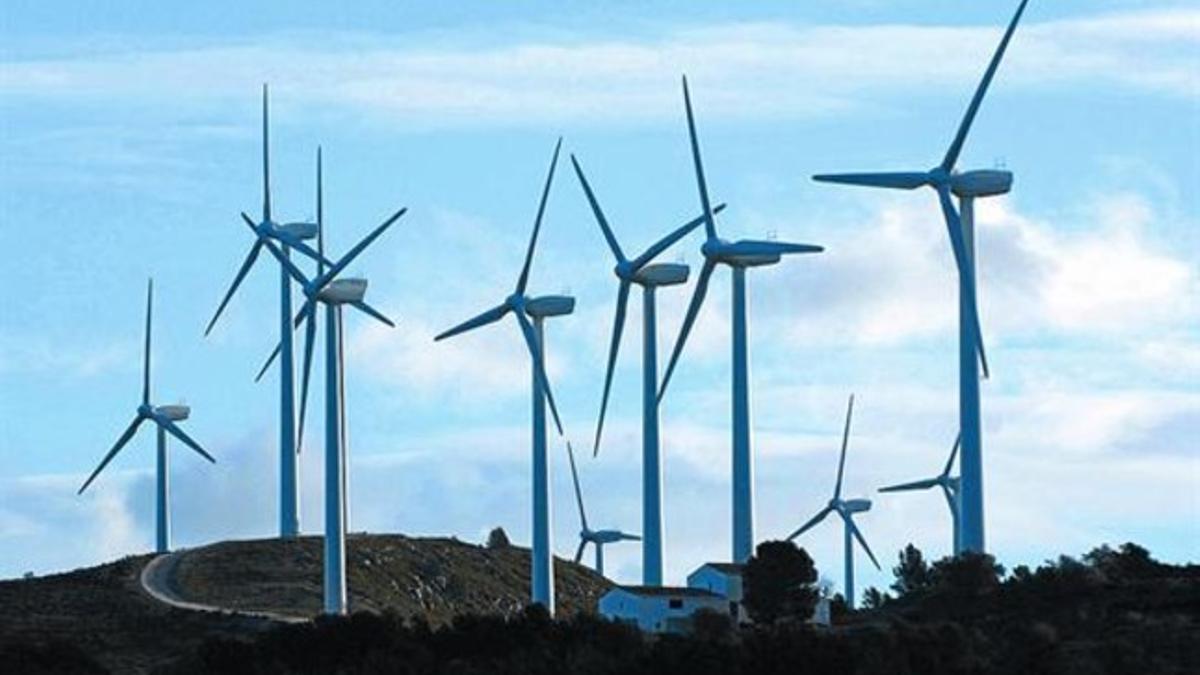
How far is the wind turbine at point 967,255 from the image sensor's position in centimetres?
18325

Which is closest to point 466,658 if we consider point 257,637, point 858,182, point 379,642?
point 379,642

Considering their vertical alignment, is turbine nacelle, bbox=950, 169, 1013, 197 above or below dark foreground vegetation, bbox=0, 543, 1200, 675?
above

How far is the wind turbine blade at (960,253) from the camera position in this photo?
178375 mm

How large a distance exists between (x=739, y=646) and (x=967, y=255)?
27.5 m

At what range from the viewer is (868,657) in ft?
546

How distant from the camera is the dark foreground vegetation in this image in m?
167

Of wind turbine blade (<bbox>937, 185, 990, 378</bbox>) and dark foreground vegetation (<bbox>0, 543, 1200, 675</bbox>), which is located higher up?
wind turbine blade (<bbox>937, 185, 990, 378</bbox>)

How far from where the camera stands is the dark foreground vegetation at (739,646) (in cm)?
16662

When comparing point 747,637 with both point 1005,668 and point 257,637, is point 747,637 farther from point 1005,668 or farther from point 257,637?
point 257,637

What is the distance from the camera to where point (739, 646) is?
6757 inches

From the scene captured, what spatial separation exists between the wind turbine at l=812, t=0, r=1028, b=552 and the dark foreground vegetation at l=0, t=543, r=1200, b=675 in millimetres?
6880

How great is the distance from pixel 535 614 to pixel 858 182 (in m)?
28.1

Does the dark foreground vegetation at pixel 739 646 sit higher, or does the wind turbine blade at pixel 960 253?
the wind turbine blade at pixel 960 253

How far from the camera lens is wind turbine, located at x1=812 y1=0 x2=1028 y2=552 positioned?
183 m
